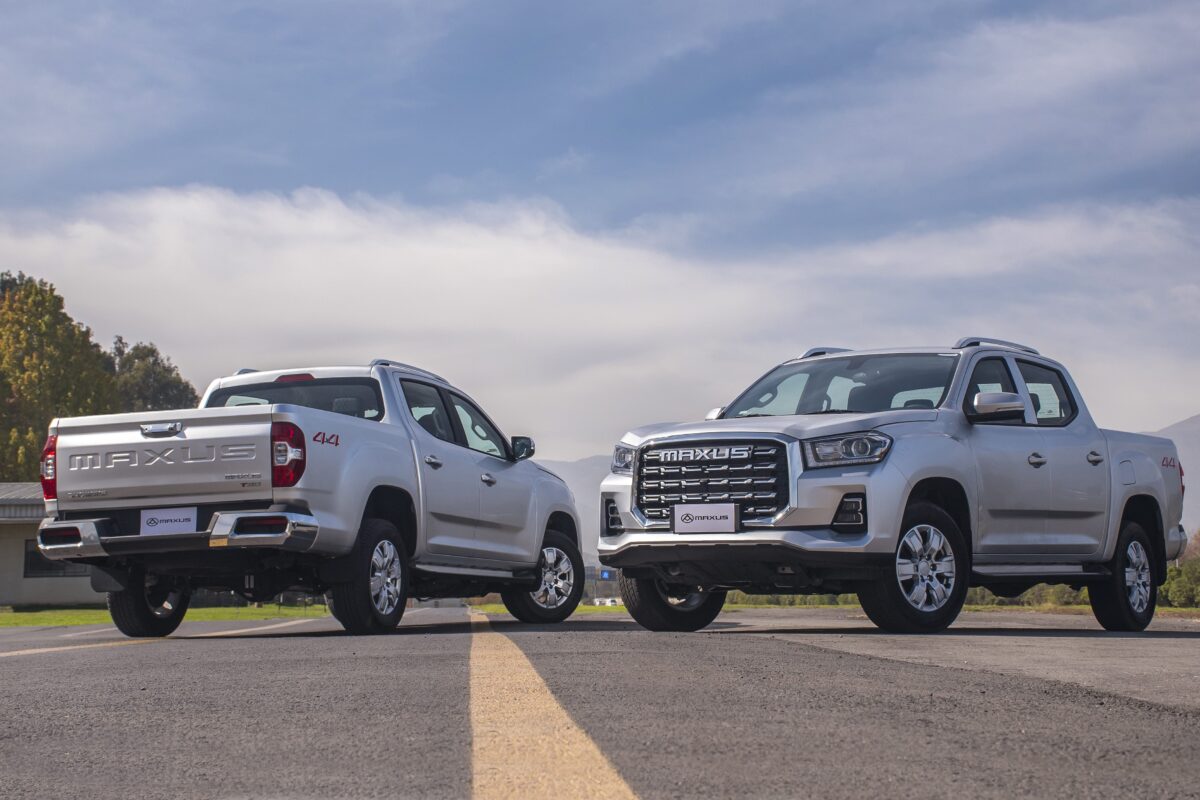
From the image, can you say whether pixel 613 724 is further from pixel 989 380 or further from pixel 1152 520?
pixel 1152 520

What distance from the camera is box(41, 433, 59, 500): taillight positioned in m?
10.3

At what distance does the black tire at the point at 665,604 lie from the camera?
10578 millimetres

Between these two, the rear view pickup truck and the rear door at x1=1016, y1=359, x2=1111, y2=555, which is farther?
the rear door at x1=1016, y1=359, x2=1111, y2=555

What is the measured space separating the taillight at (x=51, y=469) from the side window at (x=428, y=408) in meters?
2.71

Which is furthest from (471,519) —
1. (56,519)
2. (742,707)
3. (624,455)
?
(742,707)

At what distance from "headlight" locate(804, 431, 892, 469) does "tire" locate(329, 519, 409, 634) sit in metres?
3.31

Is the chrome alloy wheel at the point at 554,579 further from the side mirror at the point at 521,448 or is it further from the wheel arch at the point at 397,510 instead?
the wheel arch at the point at 397,510

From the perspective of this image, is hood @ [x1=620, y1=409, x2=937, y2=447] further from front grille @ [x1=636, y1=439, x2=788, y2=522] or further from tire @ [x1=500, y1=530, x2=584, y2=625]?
tire @ [x1=500, y1=530, x2=584, y2=625]

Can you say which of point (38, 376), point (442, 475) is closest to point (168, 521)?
point (442, 475)

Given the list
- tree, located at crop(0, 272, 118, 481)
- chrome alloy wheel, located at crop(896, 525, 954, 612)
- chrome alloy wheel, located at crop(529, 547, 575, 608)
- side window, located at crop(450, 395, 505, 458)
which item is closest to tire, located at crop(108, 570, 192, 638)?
side window, located at crop(450, 395, 505, 458)

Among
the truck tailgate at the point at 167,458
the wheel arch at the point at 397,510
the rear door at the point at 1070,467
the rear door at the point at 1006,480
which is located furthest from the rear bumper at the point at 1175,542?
the truck tailgate at the point at 167,458

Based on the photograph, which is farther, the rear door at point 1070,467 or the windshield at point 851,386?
the rear door at point 1070,467

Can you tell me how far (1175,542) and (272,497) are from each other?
7533mm

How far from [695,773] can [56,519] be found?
26.1 feet
